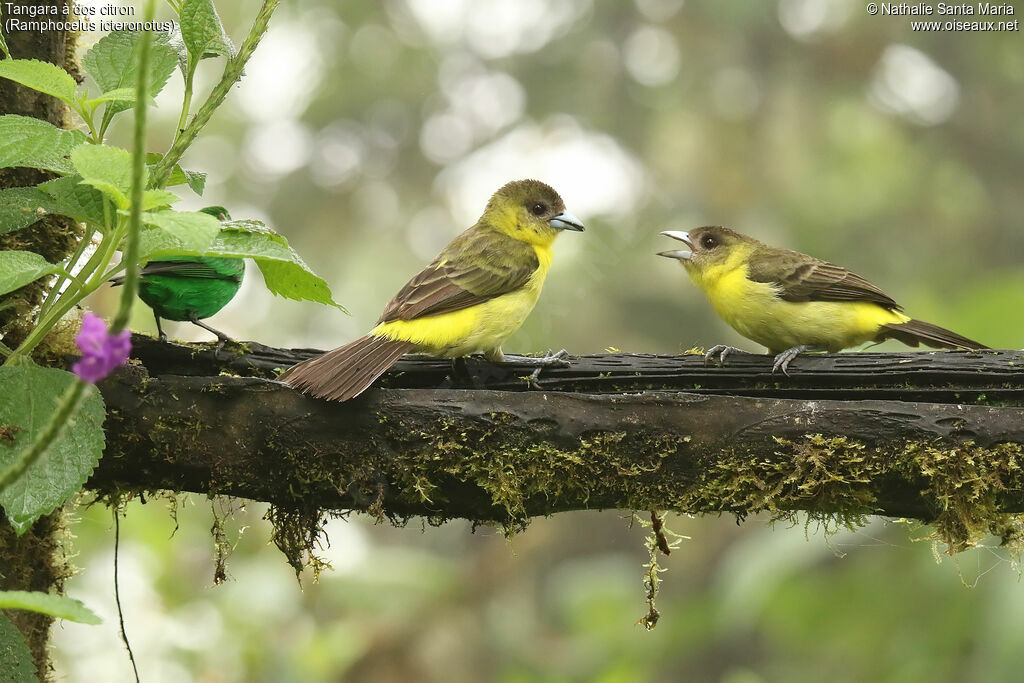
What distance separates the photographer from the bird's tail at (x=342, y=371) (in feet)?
9.31

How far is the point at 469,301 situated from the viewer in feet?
13.3

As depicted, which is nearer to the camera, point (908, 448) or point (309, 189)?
point (908, 448)

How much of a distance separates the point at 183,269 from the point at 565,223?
6.77 ft

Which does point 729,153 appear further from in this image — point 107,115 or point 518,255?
point 107,115

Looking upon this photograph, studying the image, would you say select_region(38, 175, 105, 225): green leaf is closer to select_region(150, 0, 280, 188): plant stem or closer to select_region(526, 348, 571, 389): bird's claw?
select_region(150, 0, 280, 188): plant stem

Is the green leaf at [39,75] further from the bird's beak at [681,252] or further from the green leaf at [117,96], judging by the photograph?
the bird's beak at [681,252]

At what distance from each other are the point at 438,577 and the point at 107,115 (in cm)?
453

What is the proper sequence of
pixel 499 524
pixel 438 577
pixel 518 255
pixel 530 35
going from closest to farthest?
pixel 499 524, pixel 518 255, pixel 438 577, pixel 530 35

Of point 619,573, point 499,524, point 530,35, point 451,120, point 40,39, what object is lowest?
point 499,524

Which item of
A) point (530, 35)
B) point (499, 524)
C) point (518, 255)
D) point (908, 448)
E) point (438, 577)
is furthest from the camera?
point (530, 35)

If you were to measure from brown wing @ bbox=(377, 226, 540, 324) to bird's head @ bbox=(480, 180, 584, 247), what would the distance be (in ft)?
0.66

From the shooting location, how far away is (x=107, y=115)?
2.50 m

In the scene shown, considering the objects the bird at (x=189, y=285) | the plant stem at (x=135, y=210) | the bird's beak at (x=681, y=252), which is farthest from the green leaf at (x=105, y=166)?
the bird's beak at (x=681, y=252)

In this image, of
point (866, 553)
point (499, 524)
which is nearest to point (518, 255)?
point (499, 524)
